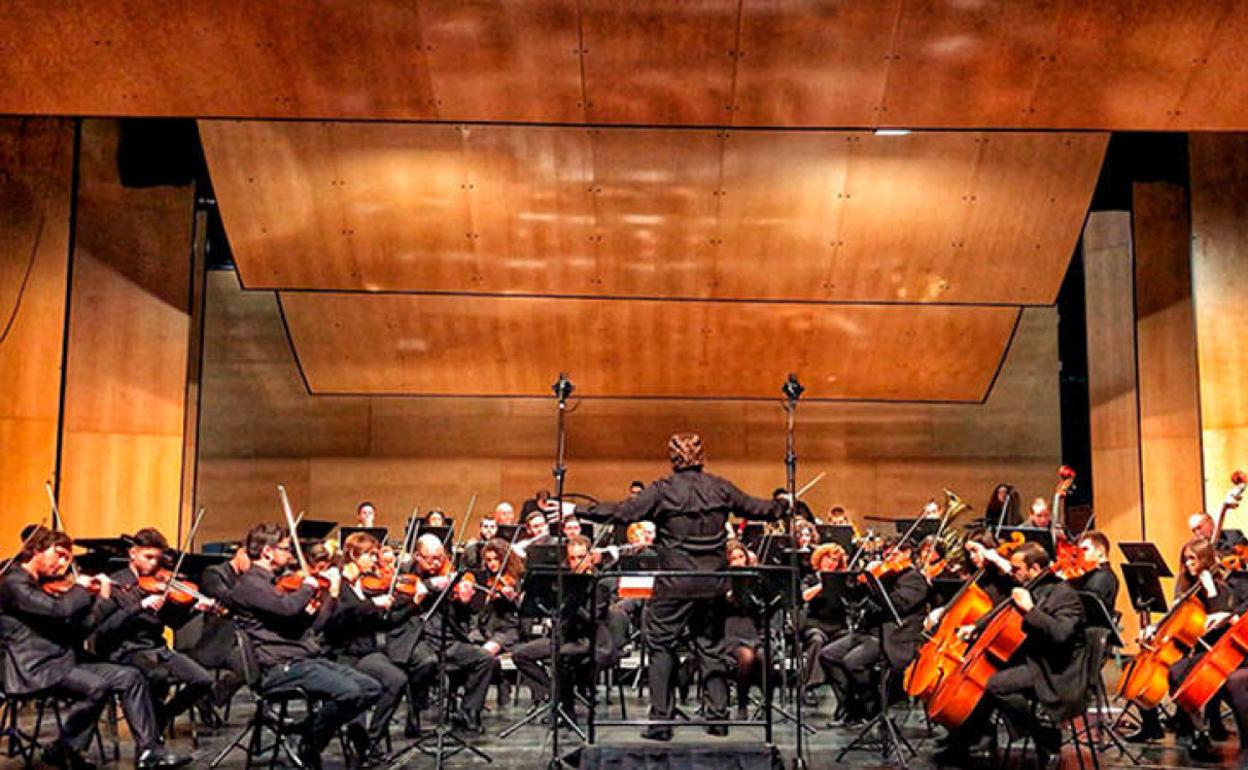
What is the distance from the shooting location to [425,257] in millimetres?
11625

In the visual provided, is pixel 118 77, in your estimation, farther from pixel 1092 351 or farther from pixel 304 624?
pixel 1092 351

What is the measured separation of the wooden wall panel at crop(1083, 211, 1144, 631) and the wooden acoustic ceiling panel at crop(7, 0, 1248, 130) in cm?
387

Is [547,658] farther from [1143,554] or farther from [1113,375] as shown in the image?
[1113,375]

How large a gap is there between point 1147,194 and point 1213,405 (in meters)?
2.46

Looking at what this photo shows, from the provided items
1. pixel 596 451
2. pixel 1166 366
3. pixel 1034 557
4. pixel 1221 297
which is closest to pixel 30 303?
pixel 596 451

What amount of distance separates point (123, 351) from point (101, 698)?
5.69 m

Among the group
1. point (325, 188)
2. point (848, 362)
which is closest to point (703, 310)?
point (848, 362)

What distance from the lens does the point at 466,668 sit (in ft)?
27.4

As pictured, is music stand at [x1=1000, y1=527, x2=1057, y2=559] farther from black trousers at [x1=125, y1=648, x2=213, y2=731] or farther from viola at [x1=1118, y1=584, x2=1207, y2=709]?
black trousers at [x1=125, y1=648, x2=213, y2=731]

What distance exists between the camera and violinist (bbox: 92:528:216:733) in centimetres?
723

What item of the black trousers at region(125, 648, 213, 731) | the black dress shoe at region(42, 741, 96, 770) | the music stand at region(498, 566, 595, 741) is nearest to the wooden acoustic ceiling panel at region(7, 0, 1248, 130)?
the music stand at region(498, 566, 595, 741)

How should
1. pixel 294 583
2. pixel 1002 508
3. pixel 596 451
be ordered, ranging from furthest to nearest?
pixel 596 451, pixel 1002 508, pixel 294 583

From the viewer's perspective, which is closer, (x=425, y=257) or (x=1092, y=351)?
(x=425, y=257)

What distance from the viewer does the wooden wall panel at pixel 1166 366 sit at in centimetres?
1199
